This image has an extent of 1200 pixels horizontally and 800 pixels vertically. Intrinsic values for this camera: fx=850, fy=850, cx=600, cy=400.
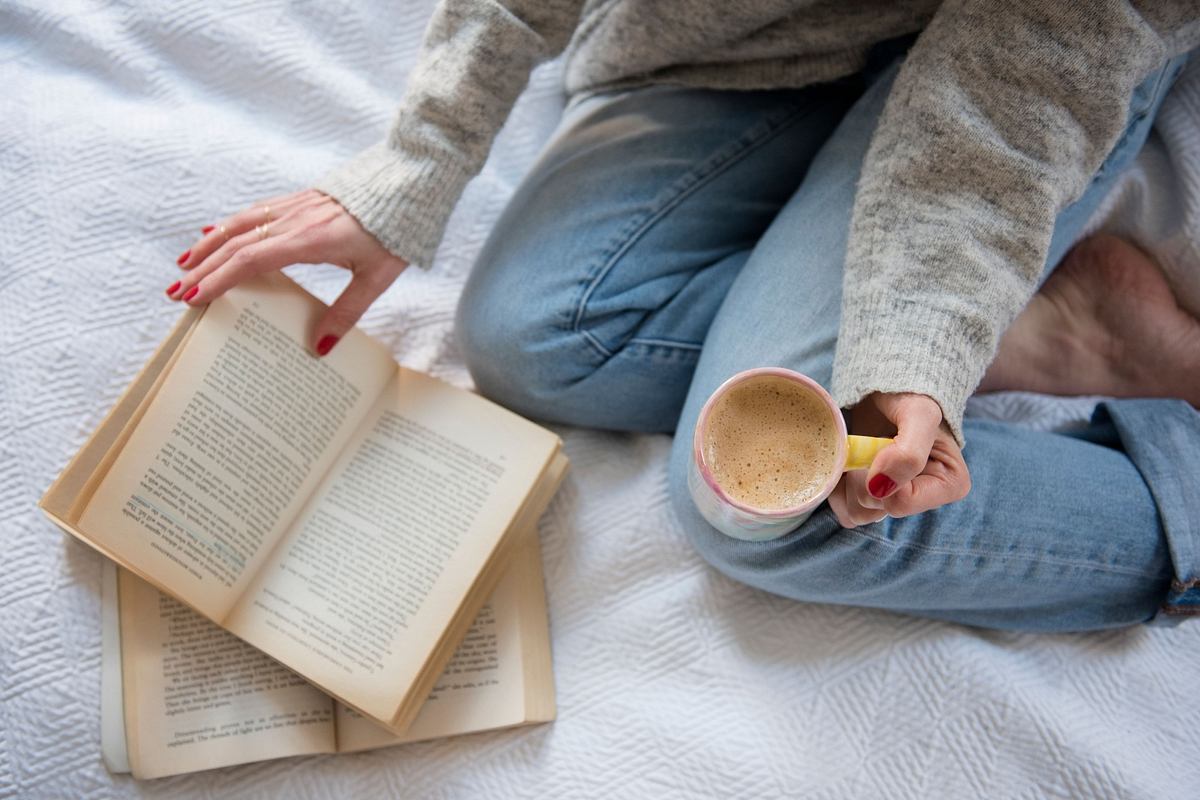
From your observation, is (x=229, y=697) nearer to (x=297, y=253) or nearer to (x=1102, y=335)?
(x=297, y=253)

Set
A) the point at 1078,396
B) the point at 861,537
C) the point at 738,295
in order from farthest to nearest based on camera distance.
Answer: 1. the point at 1078,396
2. the point at 738,295
3. the point at 861,537

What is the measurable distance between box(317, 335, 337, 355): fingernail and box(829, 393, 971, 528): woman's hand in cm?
45

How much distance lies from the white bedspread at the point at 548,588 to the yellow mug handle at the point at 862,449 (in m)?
0.31

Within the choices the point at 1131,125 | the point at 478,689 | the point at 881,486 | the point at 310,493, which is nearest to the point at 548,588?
the point at 478,689

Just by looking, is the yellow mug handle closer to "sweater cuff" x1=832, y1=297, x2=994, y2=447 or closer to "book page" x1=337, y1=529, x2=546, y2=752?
"sweater cuff" x1=832, y1=297, x2=994, y2=447

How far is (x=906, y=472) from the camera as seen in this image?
58 cm

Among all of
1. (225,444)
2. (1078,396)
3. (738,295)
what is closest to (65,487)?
(225,444)

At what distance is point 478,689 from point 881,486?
44 centimetres

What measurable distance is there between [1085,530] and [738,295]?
1.22ft

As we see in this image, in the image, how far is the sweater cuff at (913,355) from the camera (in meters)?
0.63

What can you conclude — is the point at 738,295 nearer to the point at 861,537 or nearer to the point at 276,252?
the point at 861,537

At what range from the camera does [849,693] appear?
82 cm

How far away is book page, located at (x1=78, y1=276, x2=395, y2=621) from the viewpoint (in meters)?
0.69

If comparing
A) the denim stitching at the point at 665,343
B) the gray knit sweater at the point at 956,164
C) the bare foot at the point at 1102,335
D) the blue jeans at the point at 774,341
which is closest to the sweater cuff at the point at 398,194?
the gray knit sweater at the point at 956,164
